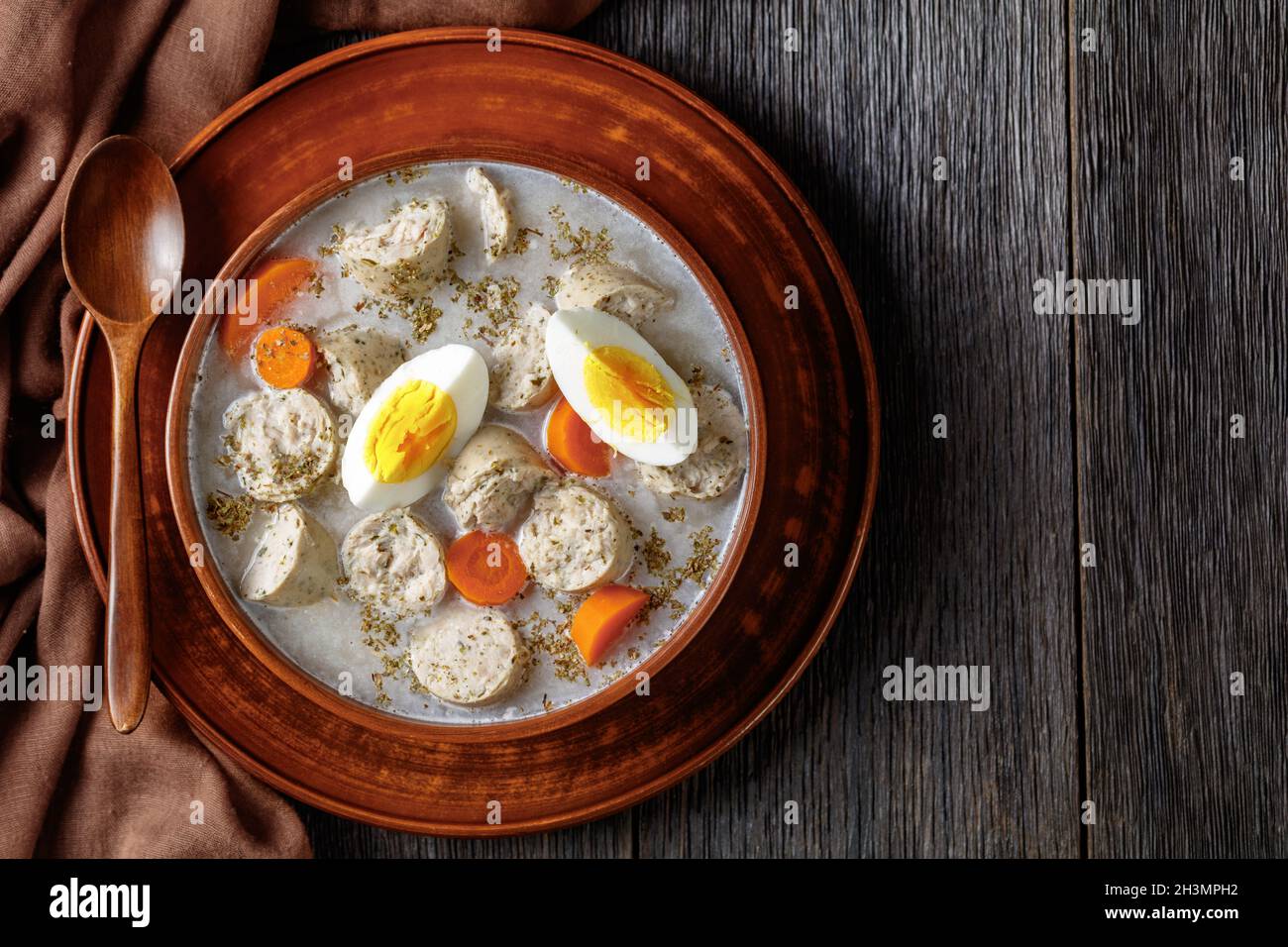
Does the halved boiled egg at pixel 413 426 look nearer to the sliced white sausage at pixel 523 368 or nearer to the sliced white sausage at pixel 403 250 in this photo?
the sliced white sausage at pixel 523 368

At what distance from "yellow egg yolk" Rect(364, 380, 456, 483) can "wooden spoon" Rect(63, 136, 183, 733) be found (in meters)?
0.48

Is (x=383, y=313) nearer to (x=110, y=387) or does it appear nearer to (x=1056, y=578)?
(x=110, y=387)

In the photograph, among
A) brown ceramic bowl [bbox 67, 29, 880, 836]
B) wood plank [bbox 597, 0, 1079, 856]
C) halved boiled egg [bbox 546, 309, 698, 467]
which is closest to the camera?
halved boiled egg [bbox 546, 309, 698, 467]

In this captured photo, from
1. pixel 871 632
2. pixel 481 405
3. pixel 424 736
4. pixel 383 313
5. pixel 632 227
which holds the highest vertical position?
pixel 632 227

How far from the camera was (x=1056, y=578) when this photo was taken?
209 cm

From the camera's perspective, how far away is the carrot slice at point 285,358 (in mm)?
1849

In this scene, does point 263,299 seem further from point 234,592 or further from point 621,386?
point 621,386

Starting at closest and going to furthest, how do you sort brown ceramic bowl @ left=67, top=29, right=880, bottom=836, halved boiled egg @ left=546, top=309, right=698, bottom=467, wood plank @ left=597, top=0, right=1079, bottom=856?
halved boiled egg @ left=546, top=309, right=698, bottom=467
brown ceramic bowl @ left=67, top=29, right=880, bottom=836
wood plank @ left=597, top=0, right=1079, bottom=856

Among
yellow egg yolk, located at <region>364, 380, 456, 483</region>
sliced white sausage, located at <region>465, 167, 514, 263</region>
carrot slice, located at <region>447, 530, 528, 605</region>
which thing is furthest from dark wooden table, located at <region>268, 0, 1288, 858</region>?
yellow egg yolk, located at <region>364, 380, 456, 483</region>

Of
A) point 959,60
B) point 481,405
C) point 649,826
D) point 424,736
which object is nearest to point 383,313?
point 481,405

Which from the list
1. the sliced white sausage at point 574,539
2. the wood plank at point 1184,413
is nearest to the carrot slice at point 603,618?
the sliced white sausage at point 574,539

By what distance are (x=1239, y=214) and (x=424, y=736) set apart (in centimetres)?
205

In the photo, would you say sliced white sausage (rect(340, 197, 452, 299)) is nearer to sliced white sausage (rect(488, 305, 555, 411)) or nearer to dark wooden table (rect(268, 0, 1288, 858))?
sliced white sausage (rect(488, 305, 555, 411))

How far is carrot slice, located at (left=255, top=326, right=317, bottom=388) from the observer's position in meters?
1.85
